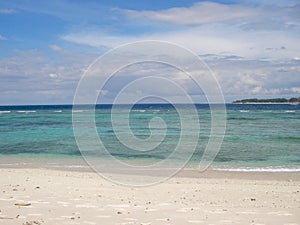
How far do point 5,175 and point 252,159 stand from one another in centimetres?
1196

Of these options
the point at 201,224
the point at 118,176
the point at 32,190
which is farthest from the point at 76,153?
the point at 201,224

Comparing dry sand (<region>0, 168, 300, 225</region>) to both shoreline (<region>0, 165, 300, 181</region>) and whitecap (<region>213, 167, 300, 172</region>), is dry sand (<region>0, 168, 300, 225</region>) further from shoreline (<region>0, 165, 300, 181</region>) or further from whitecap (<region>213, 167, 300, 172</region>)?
whitecap (<region>213, 167, 300, 172</region>)

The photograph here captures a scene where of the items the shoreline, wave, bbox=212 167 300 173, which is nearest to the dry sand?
the shoreline

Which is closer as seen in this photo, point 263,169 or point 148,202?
point 148,202

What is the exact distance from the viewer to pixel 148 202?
30.1 ft

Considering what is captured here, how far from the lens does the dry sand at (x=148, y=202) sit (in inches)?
294

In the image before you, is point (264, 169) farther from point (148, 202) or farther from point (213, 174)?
point (148, 202)

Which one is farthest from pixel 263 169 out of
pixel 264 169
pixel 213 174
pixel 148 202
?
pixel 148 202

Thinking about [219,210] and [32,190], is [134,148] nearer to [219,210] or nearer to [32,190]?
[32,190]

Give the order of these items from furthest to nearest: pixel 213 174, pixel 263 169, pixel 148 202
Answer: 1. pixel 263 169
2. pixel 213 174
3. pixel 148 202

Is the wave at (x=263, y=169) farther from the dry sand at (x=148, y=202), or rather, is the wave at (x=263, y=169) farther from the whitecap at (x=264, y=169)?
the dry sand at (x=148, y=202)

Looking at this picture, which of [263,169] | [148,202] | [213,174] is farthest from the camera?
[263,169]

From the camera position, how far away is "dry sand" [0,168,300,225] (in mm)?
7457

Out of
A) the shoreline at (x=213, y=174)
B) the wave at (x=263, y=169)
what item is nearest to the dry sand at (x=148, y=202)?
the shoreline at (x=213, y=174)
